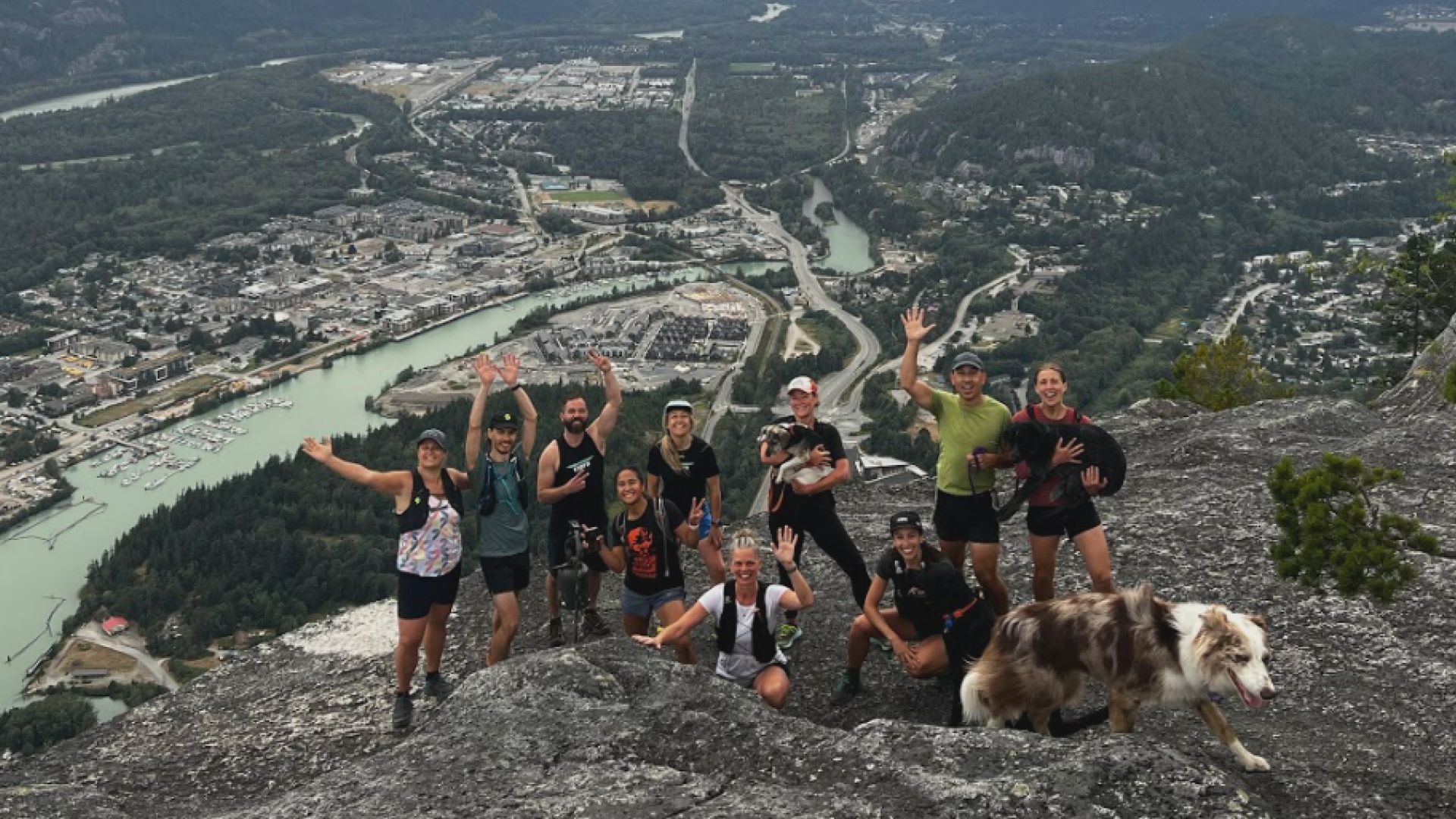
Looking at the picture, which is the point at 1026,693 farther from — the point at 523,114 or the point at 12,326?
the point at 523,114

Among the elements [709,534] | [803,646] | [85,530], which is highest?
[709,534]

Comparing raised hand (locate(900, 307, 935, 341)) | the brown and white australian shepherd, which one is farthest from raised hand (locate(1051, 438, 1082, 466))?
the brown and white australian shepherd

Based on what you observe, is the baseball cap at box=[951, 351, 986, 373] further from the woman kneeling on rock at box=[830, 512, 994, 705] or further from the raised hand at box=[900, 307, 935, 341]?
the woman kneeling on rock at box=[830, 512, 994, 705]

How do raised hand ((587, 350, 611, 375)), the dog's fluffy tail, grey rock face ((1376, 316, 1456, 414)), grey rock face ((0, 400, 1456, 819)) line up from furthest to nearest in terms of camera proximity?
grey rock face ((1376, 316, 1456, 414)) → raised hand ((587, 350, 611, 375)) → the dog's fluffy tail → grey rock face ((0, 400, 1456, 819))

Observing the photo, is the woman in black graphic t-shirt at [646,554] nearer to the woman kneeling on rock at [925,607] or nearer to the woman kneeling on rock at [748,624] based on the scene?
the woman kneeling on rock at [748,624]

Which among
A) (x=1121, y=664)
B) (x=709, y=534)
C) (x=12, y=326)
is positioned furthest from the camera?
(x=12, y=326)

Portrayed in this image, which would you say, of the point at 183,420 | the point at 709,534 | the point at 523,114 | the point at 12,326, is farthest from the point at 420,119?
the point at 709,534
